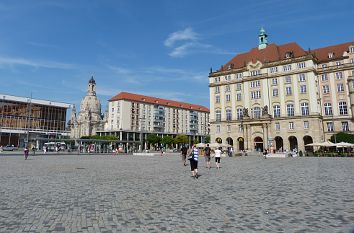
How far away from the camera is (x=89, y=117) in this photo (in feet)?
513

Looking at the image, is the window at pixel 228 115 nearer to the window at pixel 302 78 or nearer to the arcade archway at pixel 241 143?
the arcade archway at pixel 241 143

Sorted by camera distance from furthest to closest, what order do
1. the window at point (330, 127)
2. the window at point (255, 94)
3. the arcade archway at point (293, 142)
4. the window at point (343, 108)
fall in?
the window at point (255, 94) → the arcade archway at point (293, 142) → the window at point (330, 127) → the window at point (343, 108)

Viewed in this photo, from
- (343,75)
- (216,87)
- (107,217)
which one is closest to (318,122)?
(343,75)

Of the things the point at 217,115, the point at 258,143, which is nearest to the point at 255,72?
the point at 217,115

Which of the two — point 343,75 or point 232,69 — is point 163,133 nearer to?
point 232,69

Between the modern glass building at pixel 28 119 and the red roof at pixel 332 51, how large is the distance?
82739 millimetres

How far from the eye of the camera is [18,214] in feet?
22.4

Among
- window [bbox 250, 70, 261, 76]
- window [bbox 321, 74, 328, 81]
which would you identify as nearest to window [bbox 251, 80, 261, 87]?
window [bbox 250, 70, 261, 76]

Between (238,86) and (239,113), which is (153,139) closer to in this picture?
(239,113)

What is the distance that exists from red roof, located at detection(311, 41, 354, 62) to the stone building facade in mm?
114776

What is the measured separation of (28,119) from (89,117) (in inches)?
2109

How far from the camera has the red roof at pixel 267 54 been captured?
66.5m

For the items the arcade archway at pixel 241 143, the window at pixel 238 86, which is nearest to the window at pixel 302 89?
the window at pixel 238 86

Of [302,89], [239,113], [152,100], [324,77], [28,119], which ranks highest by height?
[152,100]
